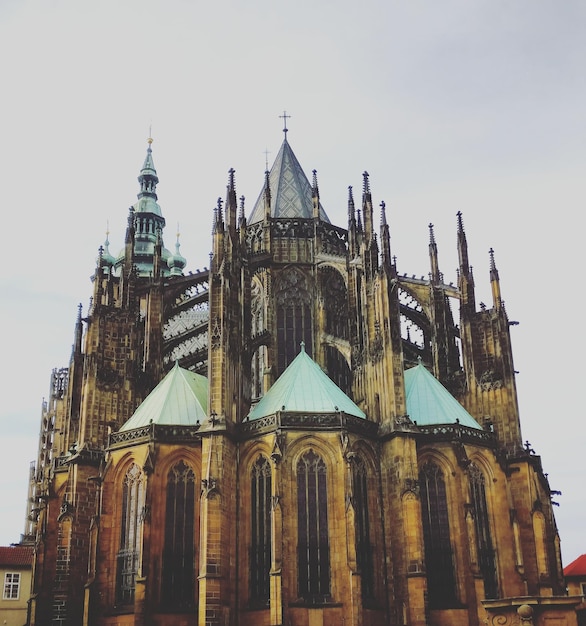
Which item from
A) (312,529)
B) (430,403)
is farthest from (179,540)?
(430,403)

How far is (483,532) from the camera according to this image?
36.6 metres

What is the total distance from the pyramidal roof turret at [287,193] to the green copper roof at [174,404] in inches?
478

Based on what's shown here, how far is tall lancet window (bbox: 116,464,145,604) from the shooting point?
3412cm

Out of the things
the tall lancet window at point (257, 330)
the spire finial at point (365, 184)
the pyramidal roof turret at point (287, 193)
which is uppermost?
the pyramidal roof turret at point (287, 193)

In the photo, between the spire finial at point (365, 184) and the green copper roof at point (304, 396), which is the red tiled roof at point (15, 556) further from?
the spire finial at point (365, 184)

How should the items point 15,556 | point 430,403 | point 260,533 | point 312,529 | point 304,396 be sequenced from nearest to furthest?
point 312,529
point 260,533
point 304,396
point 430,403
point 15,556

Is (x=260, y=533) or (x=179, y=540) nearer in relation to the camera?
(x=260, y=533)

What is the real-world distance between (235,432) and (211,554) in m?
5.37

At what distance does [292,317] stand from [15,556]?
22952 mm

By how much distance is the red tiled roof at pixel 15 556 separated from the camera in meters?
50.0

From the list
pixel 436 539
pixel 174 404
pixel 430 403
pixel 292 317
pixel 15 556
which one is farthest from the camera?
pixel 15 556

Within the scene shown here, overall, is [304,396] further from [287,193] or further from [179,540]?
[287,193]

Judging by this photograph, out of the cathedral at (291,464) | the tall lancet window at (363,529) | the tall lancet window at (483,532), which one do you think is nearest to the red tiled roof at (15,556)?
the cathedral at (291,464)

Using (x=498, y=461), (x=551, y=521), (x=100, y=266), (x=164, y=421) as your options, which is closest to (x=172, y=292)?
(x=100, y=266)
